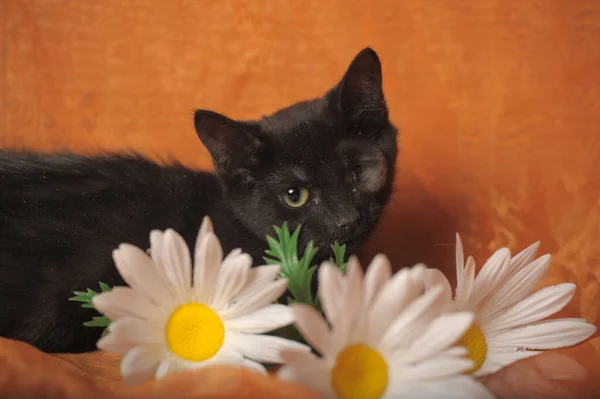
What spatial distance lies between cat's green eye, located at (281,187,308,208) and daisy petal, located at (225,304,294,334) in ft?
1.14

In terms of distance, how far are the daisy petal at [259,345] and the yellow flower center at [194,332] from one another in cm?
2

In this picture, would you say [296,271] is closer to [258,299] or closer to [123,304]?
[258,299]

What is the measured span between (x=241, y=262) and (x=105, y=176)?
569 millimetres

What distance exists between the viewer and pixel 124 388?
2.31 feet

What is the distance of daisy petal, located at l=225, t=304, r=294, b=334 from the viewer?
2.15 ft

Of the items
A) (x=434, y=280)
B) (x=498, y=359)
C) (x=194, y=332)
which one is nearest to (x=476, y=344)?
(x=498, y=359)

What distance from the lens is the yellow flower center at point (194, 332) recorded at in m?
0.66

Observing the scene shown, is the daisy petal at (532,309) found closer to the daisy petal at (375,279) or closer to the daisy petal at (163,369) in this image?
the daisy petal at (375,279)

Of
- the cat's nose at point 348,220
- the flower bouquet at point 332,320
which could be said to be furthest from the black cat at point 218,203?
the flower bouquet at point 332,320

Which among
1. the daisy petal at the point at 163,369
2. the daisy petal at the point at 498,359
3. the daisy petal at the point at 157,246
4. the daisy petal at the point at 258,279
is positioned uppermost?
the daisy petal at the point at 157,246

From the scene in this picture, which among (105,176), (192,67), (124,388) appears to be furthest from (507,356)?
(192,67)

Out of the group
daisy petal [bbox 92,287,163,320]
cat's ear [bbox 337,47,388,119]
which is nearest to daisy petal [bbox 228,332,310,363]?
daisy petal [bbox 92,287,163,320]

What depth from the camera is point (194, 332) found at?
0.68 meters

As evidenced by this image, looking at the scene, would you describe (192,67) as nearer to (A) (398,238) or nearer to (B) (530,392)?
(A) (398,238)
